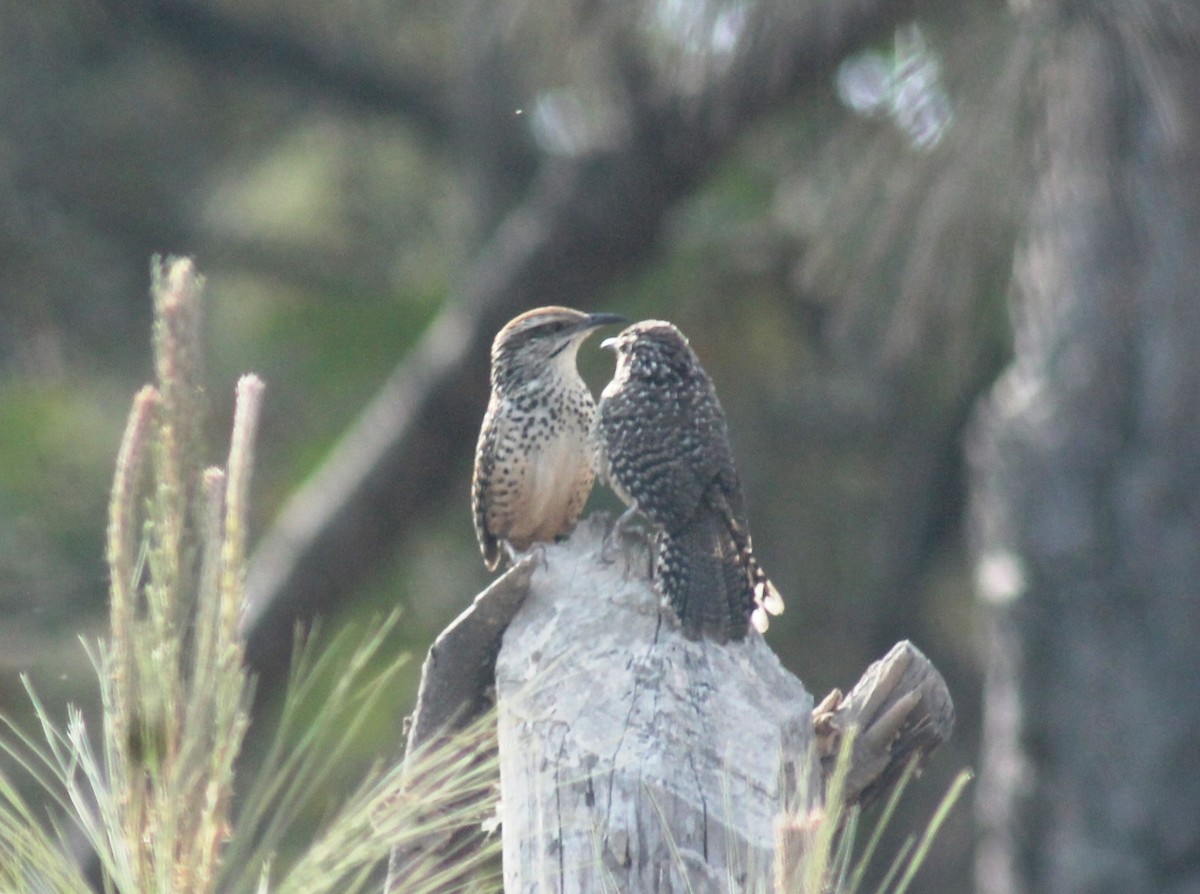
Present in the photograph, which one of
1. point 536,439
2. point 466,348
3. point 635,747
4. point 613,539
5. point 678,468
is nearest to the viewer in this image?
point 635,747

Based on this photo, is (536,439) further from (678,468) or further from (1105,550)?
(1105,550)

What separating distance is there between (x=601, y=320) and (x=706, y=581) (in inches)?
69.9

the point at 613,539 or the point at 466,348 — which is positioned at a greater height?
the point at 466,348

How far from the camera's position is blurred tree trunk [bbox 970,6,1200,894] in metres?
7.56

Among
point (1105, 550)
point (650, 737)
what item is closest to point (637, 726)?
point (650, 737)

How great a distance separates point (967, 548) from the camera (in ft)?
42.0

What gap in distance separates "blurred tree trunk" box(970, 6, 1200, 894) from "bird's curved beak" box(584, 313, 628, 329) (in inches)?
103

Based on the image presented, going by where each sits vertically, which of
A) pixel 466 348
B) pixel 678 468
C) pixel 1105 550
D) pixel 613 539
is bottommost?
pixel 613 539

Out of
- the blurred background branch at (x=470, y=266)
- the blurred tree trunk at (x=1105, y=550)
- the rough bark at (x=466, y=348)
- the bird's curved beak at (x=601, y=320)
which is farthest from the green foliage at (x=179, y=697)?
the rough bark at (x=466, y=348)

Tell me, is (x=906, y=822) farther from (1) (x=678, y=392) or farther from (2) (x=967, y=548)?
(1) (x=678, y=392)

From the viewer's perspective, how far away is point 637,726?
2.93 metres

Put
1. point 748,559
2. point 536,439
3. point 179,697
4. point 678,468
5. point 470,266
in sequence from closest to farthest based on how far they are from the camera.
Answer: point 179,697 < point 748,559 < point 678,468 < point 536,439 < point 470,266

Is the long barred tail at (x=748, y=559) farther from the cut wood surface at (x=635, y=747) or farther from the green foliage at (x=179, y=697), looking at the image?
the green foliage at (x=179, y=697)

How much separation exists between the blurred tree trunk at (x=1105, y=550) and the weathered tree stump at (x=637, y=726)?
4039mm
